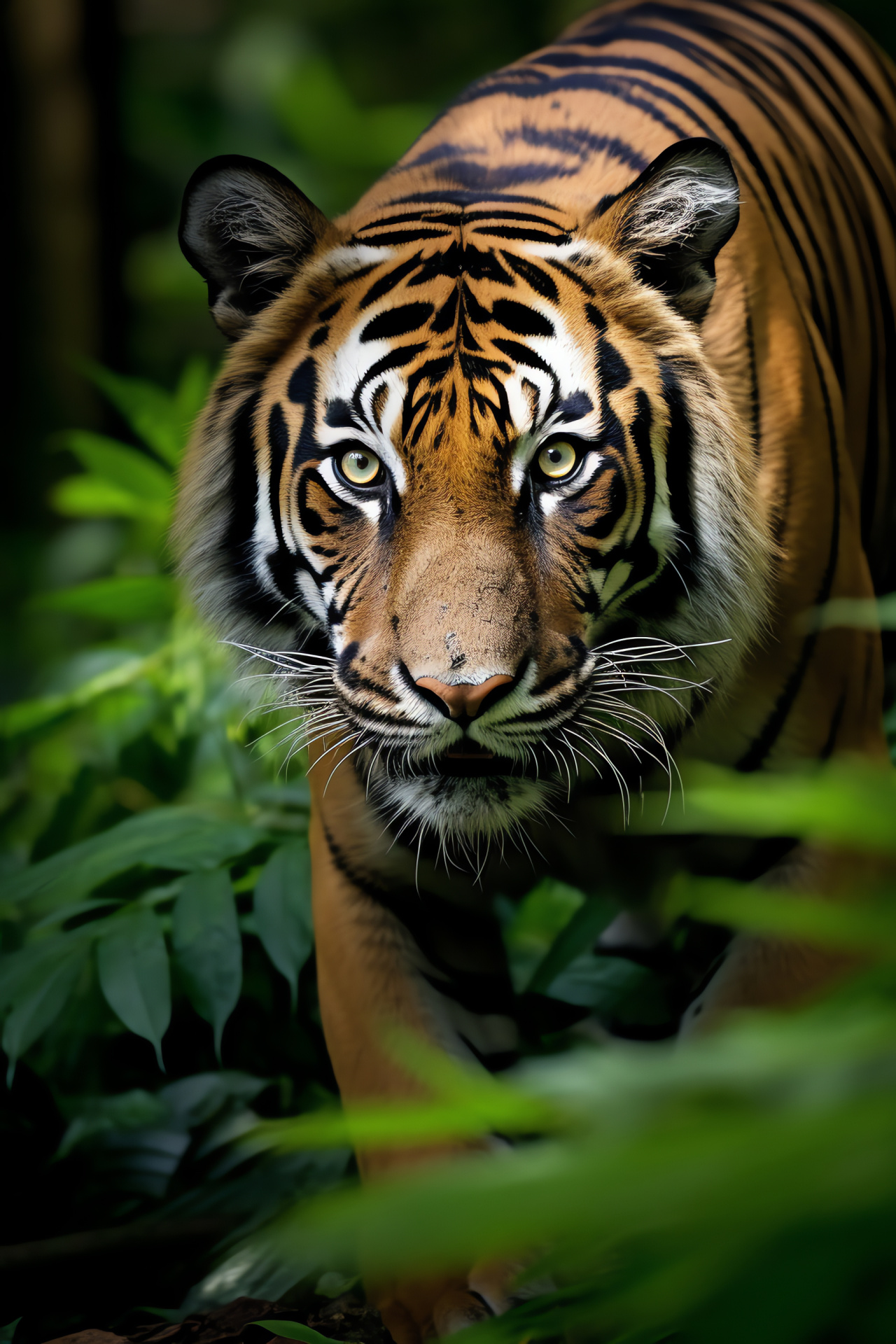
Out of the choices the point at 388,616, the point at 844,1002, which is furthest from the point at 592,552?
the point at 844,1002

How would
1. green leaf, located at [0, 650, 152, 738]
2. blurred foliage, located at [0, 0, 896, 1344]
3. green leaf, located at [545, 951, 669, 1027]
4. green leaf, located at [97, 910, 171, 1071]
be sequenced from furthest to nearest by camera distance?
1. green leaf, located at [0, 650, 152, 738]
2. green leaf, located at [545, 951, 669, 1027]
3. green leaf, located at [97, 910, 171, 1071]
4. blurred foliage, located at [0, 0, 896, 1344]

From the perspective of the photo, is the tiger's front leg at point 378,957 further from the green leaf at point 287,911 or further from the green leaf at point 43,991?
the green leaf at point 43,991

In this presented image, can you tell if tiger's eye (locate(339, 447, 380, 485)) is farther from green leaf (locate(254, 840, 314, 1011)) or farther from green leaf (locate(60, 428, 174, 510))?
green leaf (locate(60, 428, 174, 510))

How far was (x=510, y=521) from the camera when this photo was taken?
1.27 m

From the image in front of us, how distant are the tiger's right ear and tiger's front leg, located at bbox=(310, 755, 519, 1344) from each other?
590mm

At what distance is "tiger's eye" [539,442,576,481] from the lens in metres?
1.31

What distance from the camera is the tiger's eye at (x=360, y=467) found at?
1356mm

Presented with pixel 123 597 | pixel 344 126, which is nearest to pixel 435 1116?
pixel 123 597

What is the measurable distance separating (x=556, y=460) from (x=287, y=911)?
2.62ft

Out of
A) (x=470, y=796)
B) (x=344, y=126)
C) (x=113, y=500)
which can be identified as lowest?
(x=470, y=796)

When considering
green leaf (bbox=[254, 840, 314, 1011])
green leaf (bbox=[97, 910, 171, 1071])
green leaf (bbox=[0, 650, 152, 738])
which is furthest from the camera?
green leaf (bbox=[0, 650, 152, 738])

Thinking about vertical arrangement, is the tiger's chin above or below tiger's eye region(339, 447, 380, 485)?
below

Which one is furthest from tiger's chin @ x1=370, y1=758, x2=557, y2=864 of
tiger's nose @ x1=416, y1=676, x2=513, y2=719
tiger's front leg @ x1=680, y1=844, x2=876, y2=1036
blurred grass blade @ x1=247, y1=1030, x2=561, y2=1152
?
blurred grass blade @ x1=247, y1=1030, x2=561, y2=1152

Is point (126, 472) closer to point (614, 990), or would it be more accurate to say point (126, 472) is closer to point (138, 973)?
point (138, 973)
